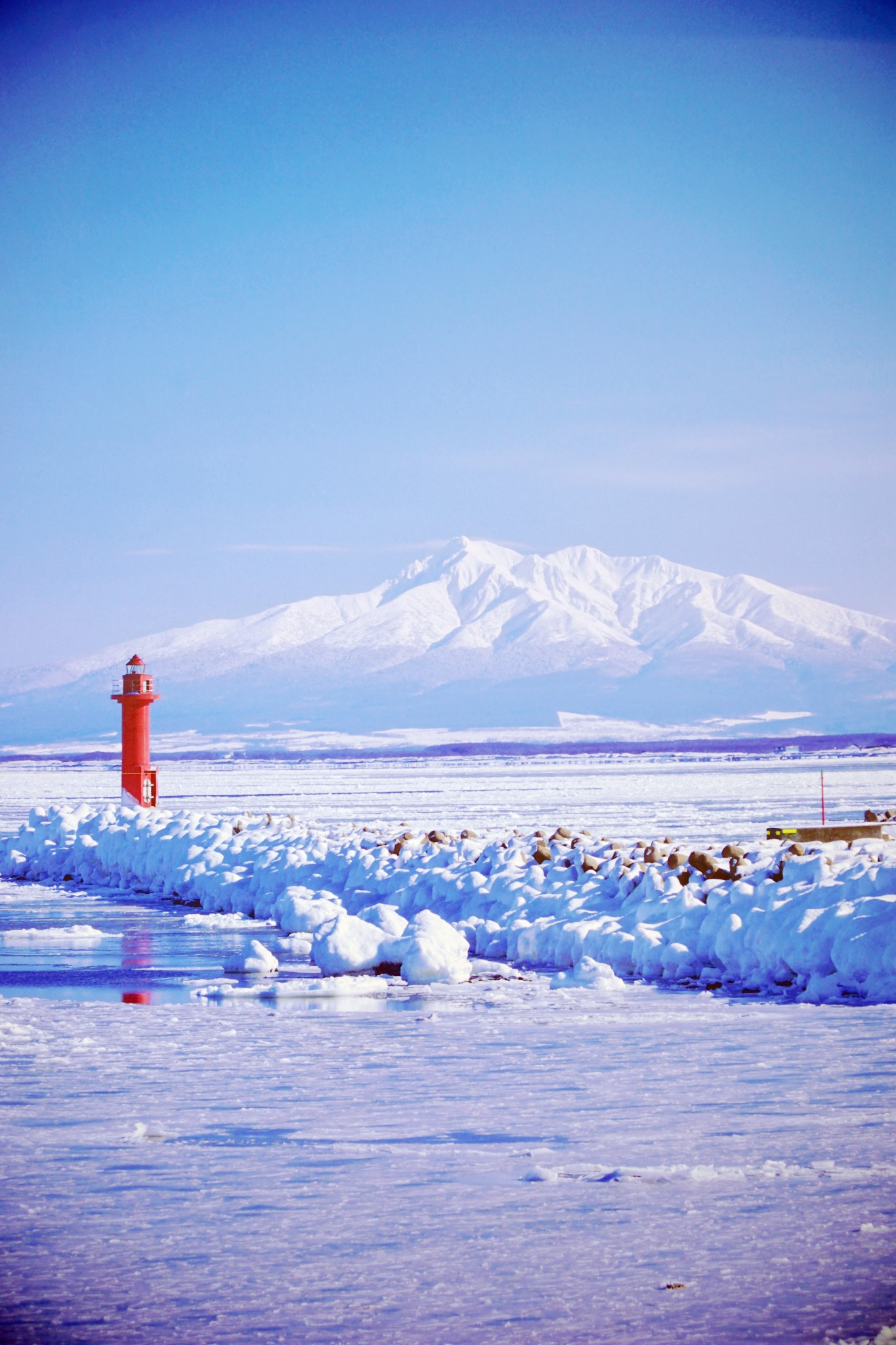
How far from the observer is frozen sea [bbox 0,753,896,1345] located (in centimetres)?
396

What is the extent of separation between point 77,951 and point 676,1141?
8.02 meters

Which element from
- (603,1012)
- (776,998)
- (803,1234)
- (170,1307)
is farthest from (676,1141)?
(776,998)

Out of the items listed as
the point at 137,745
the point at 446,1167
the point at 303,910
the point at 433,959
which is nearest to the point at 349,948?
the point at 433,959

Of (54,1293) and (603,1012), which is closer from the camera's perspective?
(54,1293)

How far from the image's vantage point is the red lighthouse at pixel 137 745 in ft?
88.0

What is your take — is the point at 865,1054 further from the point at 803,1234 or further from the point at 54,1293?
the point at 54,1293

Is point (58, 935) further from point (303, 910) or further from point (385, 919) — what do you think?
point (385, 919)

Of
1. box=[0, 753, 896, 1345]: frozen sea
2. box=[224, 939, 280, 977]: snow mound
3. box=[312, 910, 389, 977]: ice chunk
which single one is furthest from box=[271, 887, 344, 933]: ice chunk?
box=[0, 753, 896, 1345]: frozen sea

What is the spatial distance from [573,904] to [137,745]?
635 inches

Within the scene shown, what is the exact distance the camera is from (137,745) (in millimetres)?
26938

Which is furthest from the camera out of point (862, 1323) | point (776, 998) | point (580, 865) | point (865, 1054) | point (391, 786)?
point (391, 786)

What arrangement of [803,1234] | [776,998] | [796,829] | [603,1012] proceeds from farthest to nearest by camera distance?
[796,829] < [776,998] < [603,1012] < [803,1234]

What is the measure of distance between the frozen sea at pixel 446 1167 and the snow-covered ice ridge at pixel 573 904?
21.6 inches

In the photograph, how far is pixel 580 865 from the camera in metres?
13.6
